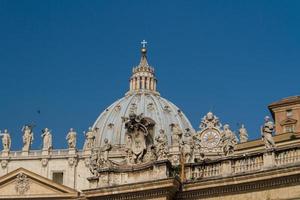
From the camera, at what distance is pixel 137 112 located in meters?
146

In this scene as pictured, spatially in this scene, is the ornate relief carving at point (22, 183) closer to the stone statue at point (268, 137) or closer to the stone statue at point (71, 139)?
the stone statue at point (71, 139)

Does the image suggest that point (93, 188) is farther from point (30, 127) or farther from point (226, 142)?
point (30, 127)

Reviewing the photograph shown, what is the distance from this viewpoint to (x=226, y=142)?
131 ft

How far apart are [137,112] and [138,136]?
106327mm

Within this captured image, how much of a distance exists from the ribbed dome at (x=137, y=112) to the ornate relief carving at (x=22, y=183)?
2285 inches

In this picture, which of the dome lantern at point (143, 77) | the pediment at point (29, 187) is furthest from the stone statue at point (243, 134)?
the dome lantern at point (143, 77)

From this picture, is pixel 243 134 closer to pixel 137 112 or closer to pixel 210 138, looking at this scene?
pixel 210 138

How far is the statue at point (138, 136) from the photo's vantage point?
39.8 meters

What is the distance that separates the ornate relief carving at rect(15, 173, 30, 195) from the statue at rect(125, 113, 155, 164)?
4292 cm

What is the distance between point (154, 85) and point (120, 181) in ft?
406

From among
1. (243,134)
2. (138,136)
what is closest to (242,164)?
(138,136)

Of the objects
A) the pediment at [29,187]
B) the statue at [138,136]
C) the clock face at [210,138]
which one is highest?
the clock face at [210,138]

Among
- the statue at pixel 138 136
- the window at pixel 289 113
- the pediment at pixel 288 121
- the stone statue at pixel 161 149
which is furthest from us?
the window at pixel 289 113

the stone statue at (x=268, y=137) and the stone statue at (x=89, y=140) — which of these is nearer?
the stone statue at (x=268, y=137)
